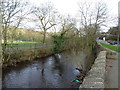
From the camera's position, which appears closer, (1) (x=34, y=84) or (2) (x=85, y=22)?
(1) (x=34, y=84)

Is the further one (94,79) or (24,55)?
(24,55)

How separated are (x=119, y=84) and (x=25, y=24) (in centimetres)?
1085

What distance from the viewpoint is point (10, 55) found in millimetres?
10672

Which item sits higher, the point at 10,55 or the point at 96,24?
the point at 96,24

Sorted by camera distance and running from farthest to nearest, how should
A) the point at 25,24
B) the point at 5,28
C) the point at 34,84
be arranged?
the point at 25,24 → the point at 5,28 → the point at 34,84

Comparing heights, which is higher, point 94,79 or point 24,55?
point 94,79

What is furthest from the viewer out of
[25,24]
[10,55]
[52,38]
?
[52,38]

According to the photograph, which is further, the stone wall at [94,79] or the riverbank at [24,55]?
the riverbank at [24,55]

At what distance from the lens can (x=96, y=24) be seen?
15523 millimetres

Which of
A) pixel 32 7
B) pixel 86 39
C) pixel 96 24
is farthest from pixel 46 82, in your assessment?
pixel 96 24

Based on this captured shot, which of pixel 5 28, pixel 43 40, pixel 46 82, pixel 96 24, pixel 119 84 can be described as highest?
pixel 96 24

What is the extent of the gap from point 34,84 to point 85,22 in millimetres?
13707

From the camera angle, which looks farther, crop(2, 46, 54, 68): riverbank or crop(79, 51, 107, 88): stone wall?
crop(2, 46, 54, 68): riverbank

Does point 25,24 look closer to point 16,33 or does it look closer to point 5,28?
point 16,33
